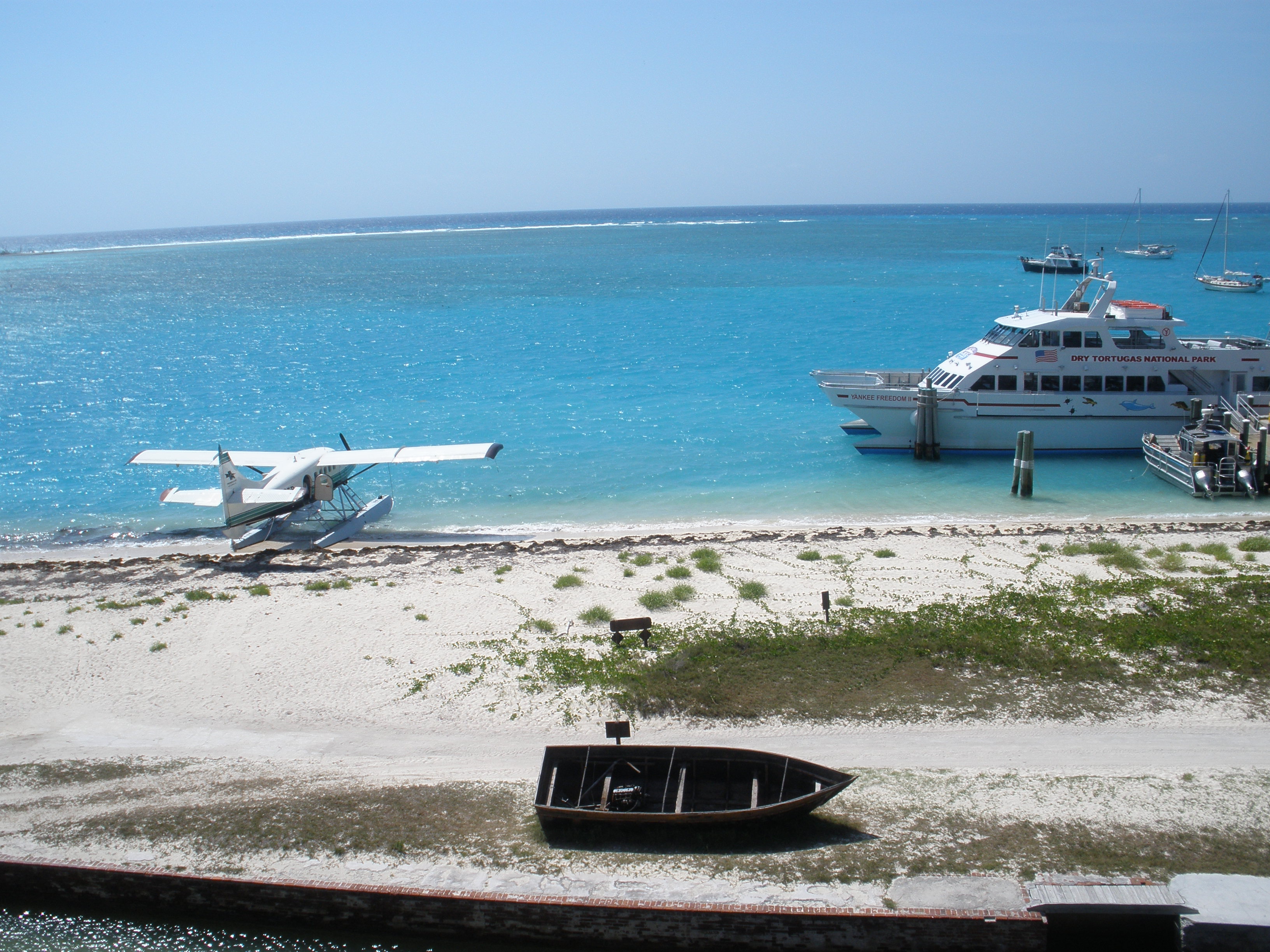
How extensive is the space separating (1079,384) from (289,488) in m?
26.3

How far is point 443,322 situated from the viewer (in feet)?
233

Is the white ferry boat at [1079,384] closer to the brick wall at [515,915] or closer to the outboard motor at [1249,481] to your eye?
the outboard motor at [1249,481]

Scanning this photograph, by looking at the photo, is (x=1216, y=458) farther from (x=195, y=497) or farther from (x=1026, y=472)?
(x=195, y=497)

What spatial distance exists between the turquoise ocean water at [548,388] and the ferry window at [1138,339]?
3.94 meters

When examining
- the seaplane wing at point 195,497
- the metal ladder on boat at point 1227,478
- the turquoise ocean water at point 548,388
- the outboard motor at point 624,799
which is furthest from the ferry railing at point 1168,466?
the seaplane wing at point 195,497

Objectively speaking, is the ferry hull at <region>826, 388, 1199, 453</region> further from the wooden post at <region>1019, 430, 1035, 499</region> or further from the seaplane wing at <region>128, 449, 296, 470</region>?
the seaplane wing at <region>128, 449, 296, 470</region>

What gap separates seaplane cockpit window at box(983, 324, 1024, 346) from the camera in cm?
3070

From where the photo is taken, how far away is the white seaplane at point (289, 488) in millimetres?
23812

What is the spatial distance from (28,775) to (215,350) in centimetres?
5501

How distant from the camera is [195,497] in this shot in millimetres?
24688

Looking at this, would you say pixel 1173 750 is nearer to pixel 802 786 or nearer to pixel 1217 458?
pixel 802 786

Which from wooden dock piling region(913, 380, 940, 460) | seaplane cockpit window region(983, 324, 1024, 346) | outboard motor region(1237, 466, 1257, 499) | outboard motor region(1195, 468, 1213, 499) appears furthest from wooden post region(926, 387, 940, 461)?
outboard motor region(1237, 466, 1257, 499)

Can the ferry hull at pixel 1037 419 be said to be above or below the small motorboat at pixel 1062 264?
below

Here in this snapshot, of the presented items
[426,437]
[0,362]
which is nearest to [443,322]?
[0,362]
